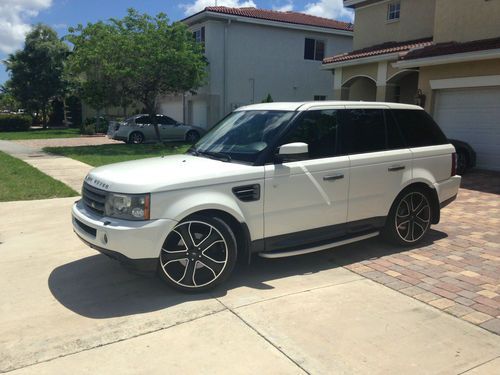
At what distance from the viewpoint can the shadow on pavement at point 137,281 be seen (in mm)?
4246

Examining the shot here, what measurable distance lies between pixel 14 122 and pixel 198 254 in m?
35.1

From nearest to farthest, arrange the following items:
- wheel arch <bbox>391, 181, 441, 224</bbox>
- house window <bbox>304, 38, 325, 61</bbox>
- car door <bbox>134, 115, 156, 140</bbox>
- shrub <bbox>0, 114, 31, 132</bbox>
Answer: wheel arch <bbox>391, 181, 441, 224</bbox>
car door <bbox>134, 115, 156, 140</bbox>
house window <bbox>304, 38, 325, 61</bbox>
shrub <bbox>0, 114, 31, 132</bbox>

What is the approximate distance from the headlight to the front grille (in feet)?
0.56

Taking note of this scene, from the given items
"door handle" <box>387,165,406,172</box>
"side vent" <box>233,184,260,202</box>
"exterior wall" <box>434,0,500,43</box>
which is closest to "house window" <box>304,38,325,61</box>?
"exterior wall" <box>434,0,500,43</box>

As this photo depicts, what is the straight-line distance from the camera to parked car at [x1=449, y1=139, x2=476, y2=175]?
12.4 m

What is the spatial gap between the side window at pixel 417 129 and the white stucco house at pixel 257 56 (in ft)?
63.4

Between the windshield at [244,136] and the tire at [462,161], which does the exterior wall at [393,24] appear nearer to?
the tire at [462,161]

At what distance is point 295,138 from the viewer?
496 cm

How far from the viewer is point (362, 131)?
549 cm

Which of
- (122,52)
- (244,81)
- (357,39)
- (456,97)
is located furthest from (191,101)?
(456,97)

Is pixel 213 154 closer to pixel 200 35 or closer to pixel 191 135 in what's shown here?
pixel 191 135

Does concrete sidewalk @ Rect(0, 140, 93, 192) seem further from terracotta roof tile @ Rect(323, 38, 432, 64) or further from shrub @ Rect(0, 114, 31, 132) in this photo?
shrub @ Rect(0, 114, 31, 132)

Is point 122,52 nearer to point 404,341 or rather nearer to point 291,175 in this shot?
point 291,175

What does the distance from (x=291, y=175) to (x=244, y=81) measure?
21.4 meters
